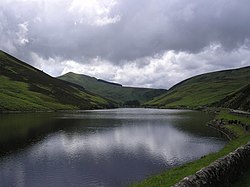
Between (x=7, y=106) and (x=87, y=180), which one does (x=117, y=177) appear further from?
(x=7, y=106)

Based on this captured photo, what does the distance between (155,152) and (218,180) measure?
3841cm

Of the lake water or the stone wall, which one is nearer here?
the stone wall

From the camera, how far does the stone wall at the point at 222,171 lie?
19062 mm

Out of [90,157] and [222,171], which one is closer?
[222,171]

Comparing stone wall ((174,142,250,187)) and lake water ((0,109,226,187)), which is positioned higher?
stone wall ((174,142,250,187))

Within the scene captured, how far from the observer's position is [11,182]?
1550 inches

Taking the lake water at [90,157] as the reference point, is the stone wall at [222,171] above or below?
above

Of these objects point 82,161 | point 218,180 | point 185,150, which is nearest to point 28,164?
point 82,161

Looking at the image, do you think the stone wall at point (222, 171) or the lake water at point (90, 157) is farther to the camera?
the lake water at point (90, 157)

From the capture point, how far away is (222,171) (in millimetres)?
23531

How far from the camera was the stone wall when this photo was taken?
19.1 metres

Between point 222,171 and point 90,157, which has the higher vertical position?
point 222,171

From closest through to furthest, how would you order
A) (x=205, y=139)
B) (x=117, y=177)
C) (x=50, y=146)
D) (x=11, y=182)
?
(x=11, y=182)
(x=117, y=177)
(x=50, y=146)
(x=205, y=139)

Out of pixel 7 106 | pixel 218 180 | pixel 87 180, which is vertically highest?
pixel 7 106
